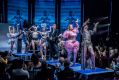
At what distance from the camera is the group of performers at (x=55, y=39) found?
9703 millimetres

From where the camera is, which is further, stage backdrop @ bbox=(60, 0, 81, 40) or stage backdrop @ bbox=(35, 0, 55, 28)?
stage backdrop @ bbox=(35, 0, 55, 28)

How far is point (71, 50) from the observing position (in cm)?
1080

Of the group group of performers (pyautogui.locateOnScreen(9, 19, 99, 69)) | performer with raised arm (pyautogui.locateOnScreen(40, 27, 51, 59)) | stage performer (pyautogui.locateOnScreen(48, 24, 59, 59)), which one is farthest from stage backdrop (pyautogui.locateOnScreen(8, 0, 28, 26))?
stage performer (pyautogui.locateOnScreen(48, 24, 59, 59))

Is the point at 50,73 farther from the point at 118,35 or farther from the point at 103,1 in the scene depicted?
the point at 103,1

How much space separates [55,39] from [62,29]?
16.3 ft

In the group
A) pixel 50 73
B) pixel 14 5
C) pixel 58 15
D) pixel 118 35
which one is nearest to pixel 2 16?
pixel 14 5

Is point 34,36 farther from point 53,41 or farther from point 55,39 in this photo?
point 55,39

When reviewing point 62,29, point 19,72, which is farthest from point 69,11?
point 19,72

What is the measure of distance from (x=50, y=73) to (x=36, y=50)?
8276 mm

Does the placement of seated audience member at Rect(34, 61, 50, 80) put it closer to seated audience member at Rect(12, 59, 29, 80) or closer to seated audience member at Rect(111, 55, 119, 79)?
seated audience member at Rect(12, 59, 29, 80)

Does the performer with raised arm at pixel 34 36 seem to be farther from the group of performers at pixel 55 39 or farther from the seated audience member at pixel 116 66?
the seated audience member at pixel 116 66

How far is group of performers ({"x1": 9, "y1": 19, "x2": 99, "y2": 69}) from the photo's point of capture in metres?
9.70

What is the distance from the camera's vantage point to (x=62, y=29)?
17.8 m

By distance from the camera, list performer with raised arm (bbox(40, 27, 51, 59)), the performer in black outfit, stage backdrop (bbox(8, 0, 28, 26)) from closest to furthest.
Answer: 1. the performer in black outfit
2. performer with raised arm (bbox(40, 27, 51, 59))
3. stage backdrop (bbox(8, 0, 28, 26))
